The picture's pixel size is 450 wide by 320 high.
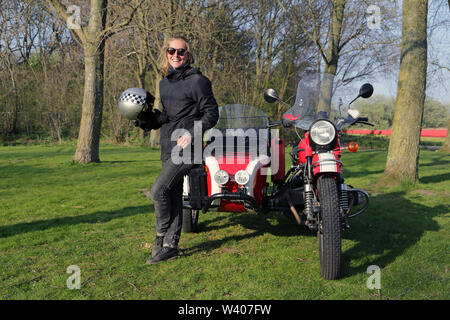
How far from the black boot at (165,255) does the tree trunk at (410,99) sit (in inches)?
227

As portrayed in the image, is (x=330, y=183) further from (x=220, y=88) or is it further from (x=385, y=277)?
(x=220, y=88)

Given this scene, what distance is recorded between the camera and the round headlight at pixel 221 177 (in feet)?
13.2

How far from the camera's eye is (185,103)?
3645mm

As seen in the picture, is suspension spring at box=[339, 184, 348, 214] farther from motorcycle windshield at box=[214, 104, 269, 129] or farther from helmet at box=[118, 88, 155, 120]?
helmet at box=[118, 88, 155, 120]

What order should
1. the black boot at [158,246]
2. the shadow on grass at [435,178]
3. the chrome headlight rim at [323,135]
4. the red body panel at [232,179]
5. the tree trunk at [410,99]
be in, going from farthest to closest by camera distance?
the shadow on grass at [435,178] → the tree trunk at [410,99] → the red body panel at [232,179] → the black boot at [158,246] → the chrome headlight rim at [323,135]

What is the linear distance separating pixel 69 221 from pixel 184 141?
2.74m

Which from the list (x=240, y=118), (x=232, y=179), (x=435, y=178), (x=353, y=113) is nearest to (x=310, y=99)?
(x=353, y=113)

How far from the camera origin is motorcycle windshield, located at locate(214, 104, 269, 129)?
195 inches

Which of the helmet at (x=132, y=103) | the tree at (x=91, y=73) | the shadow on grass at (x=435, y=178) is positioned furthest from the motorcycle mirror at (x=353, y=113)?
the tree at (x=91, y=73)

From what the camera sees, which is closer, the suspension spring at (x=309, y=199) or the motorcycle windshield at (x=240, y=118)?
the suspension spring at (x=309, y=199)

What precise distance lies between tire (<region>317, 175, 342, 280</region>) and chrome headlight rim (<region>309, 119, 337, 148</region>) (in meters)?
0.38

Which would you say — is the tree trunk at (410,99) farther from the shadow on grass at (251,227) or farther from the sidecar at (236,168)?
the sidecar at (236,168)

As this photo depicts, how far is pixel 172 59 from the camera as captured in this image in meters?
3.72
